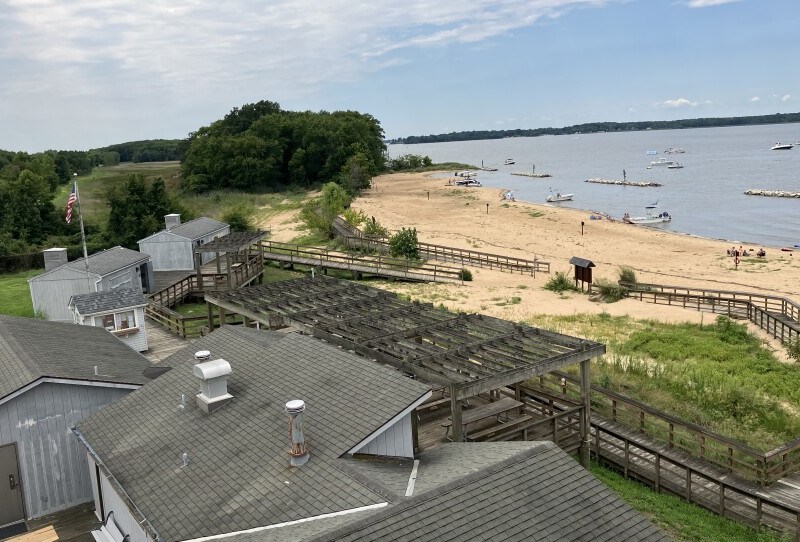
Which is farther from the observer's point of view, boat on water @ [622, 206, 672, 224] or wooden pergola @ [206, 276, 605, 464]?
boat on water @ [622, 206, 672, 224]

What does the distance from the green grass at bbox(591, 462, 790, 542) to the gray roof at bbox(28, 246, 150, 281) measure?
68.7 feet

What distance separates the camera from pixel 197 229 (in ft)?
116

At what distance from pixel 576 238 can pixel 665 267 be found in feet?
42.2

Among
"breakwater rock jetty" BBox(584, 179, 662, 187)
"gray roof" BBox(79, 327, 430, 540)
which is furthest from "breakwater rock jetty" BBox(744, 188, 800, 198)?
"gray roof" BBox(79, 327, 430, 540)

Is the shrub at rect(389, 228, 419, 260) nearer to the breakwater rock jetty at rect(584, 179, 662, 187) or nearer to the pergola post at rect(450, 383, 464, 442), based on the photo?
the pergola post at rect(450, 383, 464, 442)

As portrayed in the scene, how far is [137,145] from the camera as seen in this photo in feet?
653

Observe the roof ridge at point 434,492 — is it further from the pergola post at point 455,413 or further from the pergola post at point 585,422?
the pergola post at point 585,422

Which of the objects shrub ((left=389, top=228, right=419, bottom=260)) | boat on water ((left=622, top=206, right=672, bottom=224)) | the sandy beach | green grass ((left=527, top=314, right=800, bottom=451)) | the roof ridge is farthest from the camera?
boat on water ((left=622, top=206, right=672, bottom=224))

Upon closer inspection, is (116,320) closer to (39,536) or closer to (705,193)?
(39,536)

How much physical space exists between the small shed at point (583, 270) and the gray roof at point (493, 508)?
25.9m

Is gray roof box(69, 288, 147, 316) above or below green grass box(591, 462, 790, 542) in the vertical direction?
above

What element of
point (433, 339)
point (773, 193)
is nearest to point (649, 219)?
point (773, 193)

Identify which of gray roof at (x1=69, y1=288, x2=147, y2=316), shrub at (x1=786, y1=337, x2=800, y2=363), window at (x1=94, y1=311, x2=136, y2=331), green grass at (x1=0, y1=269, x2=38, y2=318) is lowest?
shrub at (x1=786, y1=337, x2=800, y2=363)

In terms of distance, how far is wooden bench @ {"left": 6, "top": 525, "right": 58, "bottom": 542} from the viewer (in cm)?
1041
